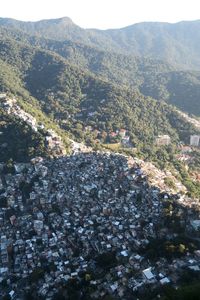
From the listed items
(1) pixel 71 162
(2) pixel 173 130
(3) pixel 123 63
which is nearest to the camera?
(1) pixel 71 162

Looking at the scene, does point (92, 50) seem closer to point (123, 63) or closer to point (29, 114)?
point (123, 63)

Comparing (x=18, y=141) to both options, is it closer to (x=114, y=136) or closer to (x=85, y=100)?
(x=114, y=136)

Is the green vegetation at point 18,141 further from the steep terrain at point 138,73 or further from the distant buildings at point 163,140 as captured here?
the steep terrain at point 138,73

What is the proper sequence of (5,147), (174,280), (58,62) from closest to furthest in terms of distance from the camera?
(174,280) → (5,147) → (58,62)

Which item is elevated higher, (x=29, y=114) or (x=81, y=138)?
(x=29, y=114)

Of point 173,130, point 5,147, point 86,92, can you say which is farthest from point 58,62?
point 5,147

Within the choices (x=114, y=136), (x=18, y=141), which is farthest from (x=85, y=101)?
(x=18, y=141)

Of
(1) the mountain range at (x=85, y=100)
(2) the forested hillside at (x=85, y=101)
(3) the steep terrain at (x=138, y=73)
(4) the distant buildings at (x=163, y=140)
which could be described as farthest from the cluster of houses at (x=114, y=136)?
(3) the steep terrain at (x=138, y=73)
